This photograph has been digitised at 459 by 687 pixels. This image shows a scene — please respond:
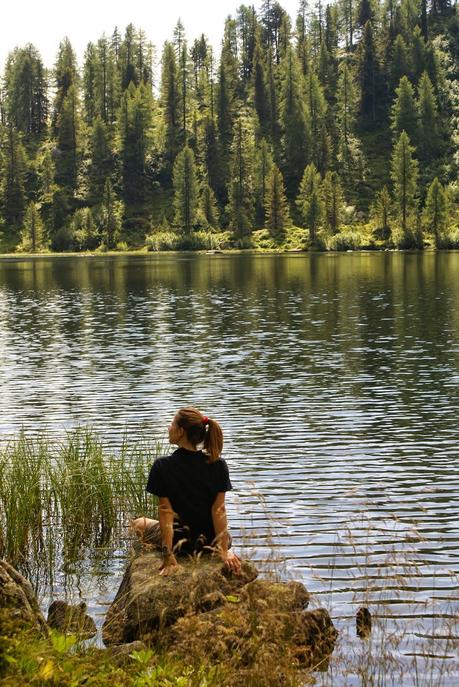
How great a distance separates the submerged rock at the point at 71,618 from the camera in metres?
11.0

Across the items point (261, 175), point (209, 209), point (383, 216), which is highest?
point (261, 175)

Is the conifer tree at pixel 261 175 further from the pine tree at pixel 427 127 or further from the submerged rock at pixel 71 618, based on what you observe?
the submerged rock at pixel 71 618

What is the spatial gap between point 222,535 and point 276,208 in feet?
540

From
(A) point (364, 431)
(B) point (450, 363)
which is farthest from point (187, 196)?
(A) point (364, 431)

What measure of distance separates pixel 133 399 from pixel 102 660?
77.3 feet

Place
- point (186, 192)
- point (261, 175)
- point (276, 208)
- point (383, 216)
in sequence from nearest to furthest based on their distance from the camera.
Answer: point (383, 216) → point (276, 208) → point (186, 192) → point (261, 175)

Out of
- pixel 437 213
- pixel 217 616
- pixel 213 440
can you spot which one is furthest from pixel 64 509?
pixel 437 213

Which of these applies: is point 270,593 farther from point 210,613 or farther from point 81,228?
point 81,228

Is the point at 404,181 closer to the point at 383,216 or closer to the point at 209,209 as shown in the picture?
the point at 383,216

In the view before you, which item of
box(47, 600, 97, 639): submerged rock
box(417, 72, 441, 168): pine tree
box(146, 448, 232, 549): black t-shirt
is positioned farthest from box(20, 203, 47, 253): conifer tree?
box(146, 448, 232, 549): black t-shirt

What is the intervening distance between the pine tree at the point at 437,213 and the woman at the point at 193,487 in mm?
144882

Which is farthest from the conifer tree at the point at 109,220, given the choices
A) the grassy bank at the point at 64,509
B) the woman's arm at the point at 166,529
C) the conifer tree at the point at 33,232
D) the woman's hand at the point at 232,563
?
the woman's hand at the point at 232,563

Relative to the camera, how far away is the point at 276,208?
173000mm

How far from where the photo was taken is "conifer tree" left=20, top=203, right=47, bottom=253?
7239 inches
